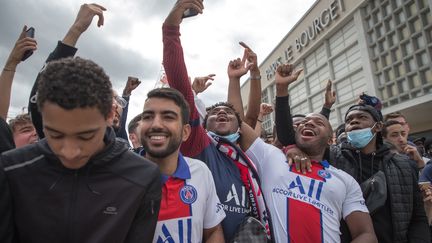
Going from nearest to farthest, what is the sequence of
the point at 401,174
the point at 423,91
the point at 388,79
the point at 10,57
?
the point at 10,57, the point at 401,174, the point at 423,91, the point at 388,79

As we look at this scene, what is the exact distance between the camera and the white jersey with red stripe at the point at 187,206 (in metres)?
1.65

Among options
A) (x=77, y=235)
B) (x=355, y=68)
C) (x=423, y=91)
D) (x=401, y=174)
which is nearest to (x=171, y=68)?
(x=77, y=235)

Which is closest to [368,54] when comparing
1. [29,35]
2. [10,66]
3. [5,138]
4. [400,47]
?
[400,47]

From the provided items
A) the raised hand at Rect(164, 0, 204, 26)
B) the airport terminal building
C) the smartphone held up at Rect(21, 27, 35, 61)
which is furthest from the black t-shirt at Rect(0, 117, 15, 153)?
Result: the airport terminal building

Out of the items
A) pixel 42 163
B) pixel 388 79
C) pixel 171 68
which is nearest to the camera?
pixel 42 163

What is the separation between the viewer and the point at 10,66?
6.90 feet

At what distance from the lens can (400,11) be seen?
1444 centimetres

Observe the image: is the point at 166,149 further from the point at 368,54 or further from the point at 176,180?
the point at 368,54

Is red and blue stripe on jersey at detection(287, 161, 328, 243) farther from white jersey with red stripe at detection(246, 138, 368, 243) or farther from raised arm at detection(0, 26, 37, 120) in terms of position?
raised arm at detection(0, 26, 37, 120)

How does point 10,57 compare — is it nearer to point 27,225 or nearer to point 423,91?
point 27,225

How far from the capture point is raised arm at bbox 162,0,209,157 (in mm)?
2260

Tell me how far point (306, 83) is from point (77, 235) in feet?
78.1

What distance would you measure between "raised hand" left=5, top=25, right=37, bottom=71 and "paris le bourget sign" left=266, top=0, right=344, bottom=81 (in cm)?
1938

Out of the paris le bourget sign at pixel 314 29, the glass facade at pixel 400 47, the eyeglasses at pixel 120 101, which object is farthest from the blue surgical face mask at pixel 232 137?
the paris le bourget sign at pixel 314 29
